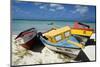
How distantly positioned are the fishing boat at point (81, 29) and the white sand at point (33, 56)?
36 centimetres

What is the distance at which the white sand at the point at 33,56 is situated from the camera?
7.75ft

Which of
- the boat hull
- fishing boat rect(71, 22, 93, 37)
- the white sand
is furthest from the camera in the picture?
fishing boat rect(71, 22, 93, 37)

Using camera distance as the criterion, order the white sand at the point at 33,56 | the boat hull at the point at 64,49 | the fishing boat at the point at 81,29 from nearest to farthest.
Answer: the white sand at the point at 33,56
the boat hull at the point at 64,49
the fishing boat at the point at 81,29

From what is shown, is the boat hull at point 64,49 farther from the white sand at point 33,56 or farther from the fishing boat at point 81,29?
the fishing boat at point 81,29

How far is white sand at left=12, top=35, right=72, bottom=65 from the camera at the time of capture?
2.36 meters

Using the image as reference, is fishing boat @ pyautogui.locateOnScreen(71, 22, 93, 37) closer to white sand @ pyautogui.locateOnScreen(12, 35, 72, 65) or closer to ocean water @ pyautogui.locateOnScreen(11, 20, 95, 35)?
ocean water @ pyautogui.locateOnScreen(11, 20, 95, 35)

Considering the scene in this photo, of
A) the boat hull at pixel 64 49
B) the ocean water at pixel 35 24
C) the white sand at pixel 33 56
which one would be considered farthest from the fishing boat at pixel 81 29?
the white sand at pixel 33 56

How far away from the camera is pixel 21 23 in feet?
7.87

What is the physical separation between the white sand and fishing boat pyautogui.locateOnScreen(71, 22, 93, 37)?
0.36 meters

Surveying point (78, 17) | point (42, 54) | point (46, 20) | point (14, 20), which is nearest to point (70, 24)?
point (78, 17)

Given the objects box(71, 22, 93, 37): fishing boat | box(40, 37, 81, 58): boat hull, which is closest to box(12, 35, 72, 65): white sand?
box(40, 37, 81, 58): boat hull

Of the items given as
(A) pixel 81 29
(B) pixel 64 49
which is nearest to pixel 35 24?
(B) pixel 64 49

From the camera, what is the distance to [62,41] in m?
2.58

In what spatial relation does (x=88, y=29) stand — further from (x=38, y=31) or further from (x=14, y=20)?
(x=14, y=20)
